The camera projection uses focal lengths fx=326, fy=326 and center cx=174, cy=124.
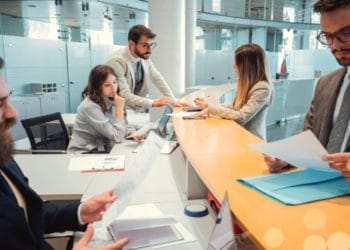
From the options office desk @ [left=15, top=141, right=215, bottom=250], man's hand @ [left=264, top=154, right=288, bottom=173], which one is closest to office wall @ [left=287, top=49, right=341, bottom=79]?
office desk @ [left=15, top=141, right=215, bottom=250]

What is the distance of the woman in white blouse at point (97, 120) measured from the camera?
2623 mm

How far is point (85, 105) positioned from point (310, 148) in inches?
81.0

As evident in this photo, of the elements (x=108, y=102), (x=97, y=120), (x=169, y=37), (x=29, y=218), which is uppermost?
(x=169, y=37)

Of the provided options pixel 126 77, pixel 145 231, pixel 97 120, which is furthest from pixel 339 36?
pixel 126 77

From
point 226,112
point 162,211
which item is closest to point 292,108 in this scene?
point 226,112

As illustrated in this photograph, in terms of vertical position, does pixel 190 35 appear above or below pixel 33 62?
above

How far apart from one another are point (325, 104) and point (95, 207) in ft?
3.31

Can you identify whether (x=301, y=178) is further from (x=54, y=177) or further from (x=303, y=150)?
(x=54, y=177)

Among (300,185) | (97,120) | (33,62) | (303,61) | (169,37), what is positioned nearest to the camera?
(300,185)

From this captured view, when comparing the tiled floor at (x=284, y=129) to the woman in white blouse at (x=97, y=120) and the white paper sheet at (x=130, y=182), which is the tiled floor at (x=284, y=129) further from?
the white paper sheet at (x=130, y=182)

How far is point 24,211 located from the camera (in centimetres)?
Answer: 112

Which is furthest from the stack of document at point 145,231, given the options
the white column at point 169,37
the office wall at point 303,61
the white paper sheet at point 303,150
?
the office wall at point 303,61

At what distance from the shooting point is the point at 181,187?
174 cm

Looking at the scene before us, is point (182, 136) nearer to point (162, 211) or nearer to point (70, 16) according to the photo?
point (162, 211)
